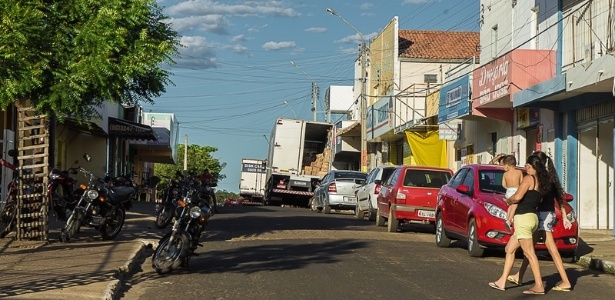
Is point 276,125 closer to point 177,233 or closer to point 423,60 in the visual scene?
point 423,60

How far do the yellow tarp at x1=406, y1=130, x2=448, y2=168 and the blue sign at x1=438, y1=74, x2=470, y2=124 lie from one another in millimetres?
5526

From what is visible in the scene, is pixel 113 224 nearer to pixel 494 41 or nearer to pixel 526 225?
pixel 526 225

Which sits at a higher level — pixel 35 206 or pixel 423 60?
pixel 423 60

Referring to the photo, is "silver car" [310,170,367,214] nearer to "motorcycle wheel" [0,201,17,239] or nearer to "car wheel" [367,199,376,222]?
"car wheel" [367,199,376,222]

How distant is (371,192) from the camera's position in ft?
87.4

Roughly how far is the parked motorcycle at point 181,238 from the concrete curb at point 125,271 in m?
0.40

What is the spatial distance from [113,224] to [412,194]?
23.8 ft

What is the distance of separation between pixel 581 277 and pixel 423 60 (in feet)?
122

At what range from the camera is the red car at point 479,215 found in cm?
1491

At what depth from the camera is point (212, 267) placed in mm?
13500

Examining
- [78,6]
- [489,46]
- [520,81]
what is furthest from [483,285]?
[489,46]

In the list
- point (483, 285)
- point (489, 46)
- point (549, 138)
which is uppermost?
point (489, 46)

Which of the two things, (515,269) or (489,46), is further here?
(489,46)

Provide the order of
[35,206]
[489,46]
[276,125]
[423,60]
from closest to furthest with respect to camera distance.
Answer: [35,206], [489,46], [276,125], [423,60]
